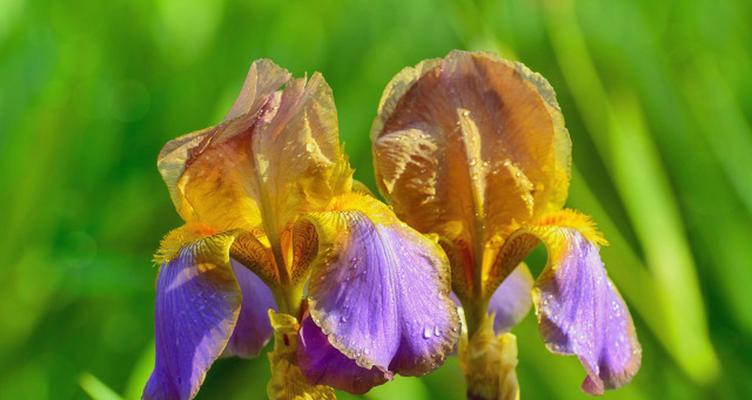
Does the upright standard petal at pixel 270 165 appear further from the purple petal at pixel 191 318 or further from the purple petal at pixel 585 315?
the purple petal at pixel 585 315

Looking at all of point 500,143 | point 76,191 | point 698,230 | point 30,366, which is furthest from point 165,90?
point 500,143

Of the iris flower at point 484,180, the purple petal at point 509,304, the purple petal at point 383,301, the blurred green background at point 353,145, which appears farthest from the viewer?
the blurred green background at point 353,145

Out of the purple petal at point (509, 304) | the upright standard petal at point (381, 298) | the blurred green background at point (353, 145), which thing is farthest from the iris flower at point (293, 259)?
the blurred green background at point (353, 145)

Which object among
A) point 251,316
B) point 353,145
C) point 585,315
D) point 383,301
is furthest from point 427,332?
point 353,145

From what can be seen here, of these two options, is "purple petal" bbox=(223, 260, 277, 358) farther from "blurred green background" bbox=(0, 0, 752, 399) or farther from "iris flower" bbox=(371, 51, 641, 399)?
"blurred green background" bbox=(0, 0, 752, 399)

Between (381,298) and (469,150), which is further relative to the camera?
(469,150)

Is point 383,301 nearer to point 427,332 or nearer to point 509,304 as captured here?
point 427,332
